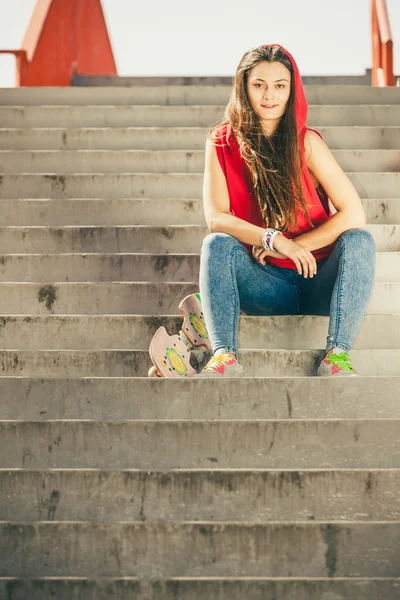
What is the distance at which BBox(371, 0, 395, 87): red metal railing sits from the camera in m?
7.95

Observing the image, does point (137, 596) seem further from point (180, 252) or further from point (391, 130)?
point (391, 130)

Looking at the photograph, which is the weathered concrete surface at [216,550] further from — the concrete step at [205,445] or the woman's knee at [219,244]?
the woman's knee at [219,244]

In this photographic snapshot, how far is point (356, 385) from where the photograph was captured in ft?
11.3

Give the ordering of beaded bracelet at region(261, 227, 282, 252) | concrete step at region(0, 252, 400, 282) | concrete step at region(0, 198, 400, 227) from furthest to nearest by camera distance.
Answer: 1. concrete step at region(0, 198, 400, 227)
2. concrete step at region(0, 252, 400, 282)
3. beaded bracelet at region(261, 227, 282, 252)

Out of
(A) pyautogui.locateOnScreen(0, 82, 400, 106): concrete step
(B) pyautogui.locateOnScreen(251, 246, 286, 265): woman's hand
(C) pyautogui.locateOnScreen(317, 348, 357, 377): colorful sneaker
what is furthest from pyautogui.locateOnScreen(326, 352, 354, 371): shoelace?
(A) pyautogui.locateOnScreen(0, 82, 400, 106): concrete step

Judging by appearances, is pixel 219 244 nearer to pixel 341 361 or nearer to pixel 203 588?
pixel 341 361

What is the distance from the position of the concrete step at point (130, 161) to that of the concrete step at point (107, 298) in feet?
4.50

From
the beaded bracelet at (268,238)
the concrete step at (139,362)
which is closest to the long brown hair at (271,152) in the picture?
the beaded bracelet at (268,238)

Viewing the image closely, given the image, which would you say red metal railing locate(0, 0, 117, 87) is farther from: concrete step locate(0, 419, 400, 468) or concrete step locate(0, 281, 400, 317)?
concrete step locate(0, 419, 400, 468)

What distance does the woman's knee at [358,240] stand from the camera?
3.71 meters

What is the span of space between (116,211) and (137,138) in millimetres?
905

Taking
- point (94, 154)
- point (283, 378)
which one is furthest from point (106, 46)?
point (283, 378)

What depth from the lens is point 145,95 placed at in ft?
21.9

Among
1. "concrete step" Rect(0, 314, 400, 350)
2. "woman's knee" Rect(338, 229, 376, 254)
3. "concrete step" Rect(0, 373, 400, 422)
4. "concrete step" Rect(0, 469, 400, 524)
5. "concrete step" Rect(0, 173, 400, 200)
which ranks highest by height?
"concrete step" Rect(0, 173, 400, 200)
